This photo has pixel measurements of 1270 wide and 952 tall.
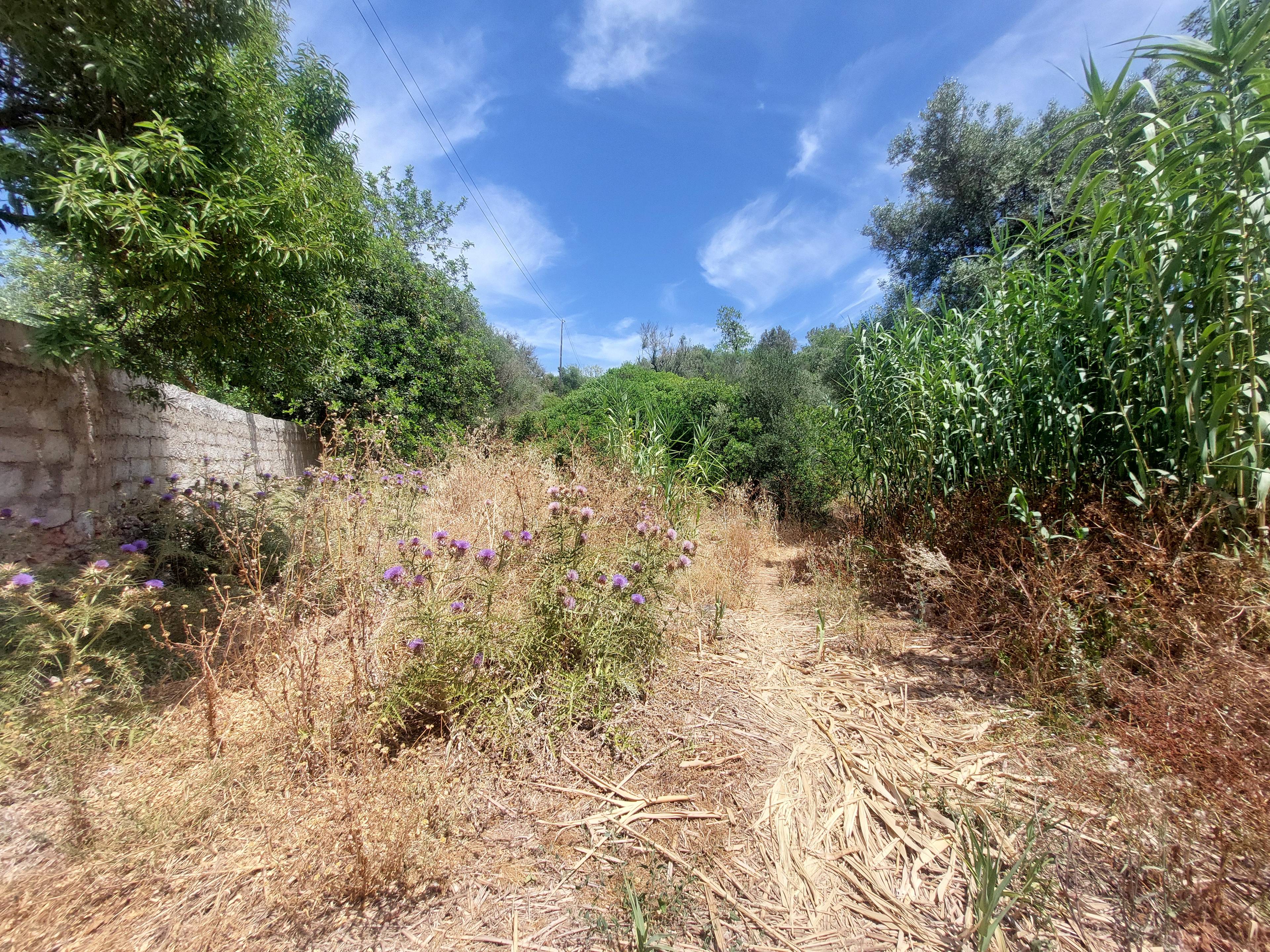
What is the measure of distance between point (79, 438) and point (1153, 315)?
6178 millimetres

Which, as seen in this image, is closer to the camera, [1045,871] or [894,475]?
[1045,871]

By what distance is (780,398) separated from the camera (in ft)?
26.7

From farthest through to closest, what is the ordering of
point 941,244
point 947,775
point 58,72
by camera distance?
point 941,244 → point 58,72 → point 947,775

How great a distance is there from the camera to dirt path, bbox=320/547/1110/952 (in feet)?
4.04

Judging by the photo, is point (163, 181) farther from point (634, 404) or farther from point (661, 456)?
point (634, 404)

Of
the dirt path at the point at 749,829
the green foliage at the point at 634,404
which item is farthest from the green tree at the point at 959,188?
the dirt path at the point at 749,829

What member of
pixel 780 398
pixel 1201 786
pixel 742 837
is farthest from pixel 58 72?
pixel 780 398

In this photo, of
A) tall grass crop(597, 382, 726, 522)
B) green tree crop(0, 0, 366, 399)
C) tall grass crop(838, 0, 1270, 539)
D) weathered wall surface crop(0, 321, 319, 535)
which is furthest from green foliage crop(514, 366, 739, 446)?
weathered wall surface crop(0, 321, 319, 535)

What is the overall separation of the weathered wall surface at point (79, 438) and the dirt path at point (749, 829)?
3296 mm

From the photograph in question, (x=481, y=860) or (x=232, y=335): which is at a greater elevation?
(x=232, y=335)

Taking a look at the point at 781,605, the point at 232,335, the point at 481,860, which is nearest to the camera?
the point at 481,860

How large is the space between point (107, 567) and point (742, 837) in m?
3.17

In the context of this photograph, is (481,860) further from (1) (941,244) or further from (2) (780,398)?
(1) (941,244)

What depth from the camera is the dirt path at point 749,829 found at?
4.04ft
